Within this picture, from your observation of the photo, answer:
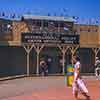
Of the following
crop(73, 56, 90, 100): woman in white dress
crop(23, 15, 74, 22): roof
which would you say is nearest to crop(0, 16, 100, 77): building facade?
crop(23, 15, 74, 22): roof

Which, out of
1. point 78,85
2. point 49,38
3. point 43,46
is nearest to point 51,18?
point 49,38

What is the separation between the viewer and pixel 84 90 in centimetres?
1431

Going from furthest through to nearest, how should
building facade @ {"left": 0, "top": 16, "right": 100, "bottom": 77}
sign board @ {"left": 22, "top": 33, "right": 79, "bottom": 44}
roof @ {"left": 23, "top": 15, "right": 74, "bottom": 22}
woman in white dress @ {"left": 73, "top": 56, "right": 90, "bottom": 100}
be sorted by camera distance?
roof @ {"left": 23, "top": 15, "right": 74, "bottom": 22}
building facade @ {"left": 0, "top": 16, "right": 100, "bottom": 77}
sign board @ {"left": 22, "top": 33, "right": 79, "bottom": 44}
woman in white dress @ {"left": 73, "top": 56, "right": 90, "bottom": 100}

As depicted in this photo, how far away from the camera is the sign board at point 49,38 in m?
35.0

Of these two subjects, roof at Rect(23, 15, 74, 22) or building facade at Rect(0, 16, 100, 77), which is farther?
roof at Rect(23, 15, 74, 22)

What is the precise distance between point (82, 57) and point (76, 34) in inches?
112

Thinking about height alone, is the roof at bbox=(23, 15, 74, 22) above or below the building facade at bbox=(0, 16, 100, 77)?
above

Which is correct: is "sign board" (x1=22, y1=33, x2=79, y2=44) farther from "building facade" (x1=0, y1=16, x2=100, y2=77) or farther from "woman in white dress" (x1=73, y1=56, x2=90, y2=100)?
"woman in white dress" (x1=73, y1=56, x2=90, y2=100)

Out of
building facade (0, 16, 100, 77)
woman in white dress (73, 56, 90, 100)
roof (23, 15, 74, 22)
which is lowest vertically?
woman in white dress (73, 56, 90, 100)

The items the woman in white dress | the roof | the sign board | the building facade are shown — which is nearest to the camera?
the woman in white dress

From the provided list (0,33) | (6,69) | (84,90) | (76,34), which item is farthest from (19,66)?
(84,90)

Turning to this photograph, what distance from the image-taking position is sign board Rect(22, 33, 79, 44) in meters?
35.0

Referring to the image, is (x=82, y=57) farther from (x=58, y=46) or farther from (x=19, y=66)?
(x=19, y=66)

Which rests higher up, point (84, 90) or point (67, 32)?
point (67, 32)
